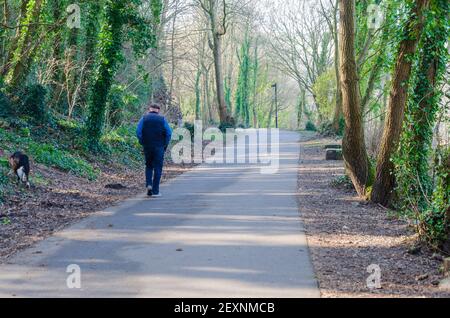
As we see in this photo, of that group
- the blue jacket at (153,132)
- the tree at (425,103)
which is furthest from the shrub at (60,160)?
the tree at (425,103)

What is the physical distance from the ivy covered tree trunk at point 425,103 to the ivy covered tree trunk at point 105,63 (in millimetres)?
11018

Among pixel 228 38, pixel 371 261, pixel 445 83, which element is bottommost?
pixel 371 261

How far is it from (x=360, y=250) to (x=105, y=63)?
13.3 m

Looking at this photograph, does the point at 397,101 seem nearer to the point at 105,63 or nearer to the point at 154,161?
the point at 154,161

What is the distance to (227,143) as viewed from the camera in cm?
3478

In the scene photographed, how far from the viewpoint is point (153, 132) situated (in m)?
14.6

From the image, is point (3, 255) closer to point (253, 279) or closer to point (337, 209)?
point (253, 279)

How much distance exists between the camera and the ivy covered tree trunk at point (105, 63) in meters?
20.1

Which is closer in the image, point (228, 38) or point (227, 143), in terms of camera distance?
point (227, 143)

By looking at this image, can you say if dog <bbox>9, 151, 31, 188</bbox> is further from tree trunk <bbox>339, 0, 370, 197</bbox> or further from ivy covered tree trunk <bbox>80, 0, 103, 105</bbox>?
ivy covered tree trunk <bbox>80, 0, 103, 105</bbox>

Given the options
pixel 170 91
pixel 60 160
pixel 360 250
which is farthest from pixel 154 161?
pixel 170 91
